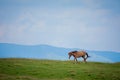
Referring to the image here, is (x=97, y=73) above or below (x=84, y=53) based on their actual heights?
below

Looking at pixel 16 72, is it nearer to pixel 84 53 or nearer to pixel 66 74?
pixel 66 74

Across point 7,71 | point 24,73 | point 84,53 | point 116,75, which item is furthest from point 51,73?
point 84,53

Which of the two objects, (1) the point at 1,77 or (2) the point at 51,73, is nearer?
(1) the point at 1,77

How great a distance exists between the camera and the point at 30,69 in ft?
109

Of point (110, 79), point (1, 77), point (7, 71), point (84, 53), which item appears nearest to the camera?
point (1, 77)

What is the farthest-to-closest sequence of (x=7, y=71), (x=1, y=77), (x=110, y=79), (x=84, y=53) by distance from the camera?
(x=84, y=53) < (x=7, y=71) < (x=110, y=79) < (x=1, y=77)

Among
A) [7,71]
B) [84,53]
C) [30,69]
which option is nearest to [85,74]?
[30,69]

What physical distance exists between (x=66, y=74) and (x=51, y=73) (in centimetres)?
196

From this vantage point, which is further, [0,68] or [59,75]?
[0,68]

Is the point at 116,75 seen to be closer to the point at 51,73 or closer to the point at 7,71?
the point at 51,73

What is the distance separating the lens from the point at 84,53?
43.8 m

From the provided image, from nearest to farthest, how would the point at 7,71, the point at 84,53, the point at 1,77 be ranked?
the point at 1,77 < the point at 7,71 < the point at 84,53

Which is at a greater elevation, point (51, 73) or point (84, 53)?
point (84, 53)

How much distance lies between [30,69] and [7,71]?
328cm
